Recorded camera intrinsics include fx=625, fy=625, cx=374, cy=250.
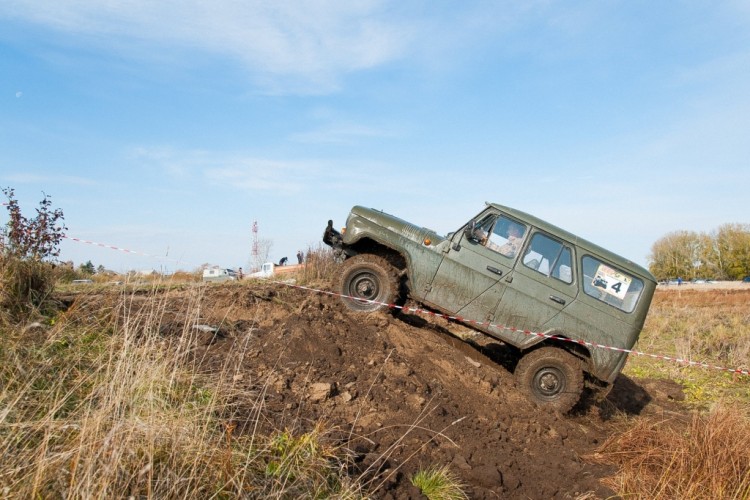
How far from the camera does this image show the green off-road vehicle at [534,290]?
822cm

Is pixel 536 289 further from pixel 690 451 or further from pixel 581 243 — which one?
pixel 690 451

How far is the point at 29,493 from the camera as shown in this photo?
312 centimetres

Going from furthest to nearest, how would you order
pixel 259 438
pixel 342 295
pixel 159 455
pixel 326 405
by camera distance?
pixel 342 295 → pixel 326 405 → pixel 259 438 → pixel 159 455

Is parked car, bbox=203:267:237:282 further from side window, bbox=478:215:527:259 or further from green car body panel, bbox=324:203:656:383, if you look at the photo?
side window, bbox=478:215:527:259

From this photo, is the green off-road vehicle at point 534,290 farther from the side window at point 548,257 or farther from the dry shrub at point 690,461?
the dry shrub at point 690,461

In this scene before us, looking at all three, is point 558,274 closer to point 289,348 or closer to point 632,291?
point 632,291

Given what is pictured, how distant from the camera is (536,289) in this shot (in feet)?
27.2

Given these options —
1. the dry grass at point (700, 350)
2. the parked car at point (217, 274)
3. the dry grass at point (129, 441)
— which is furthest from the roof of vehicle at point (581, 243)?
the parked car at point (217, 274)

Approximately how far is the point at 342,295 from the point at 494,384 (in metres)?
2.35

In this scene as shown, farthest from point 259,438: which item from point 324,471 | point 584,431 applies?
point 584,431

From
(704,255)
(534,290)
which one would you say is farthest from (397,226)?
(704,255)

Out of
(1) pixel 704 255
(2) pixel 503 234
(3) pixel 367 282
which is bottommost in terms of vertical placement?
(3) pixel 367 282

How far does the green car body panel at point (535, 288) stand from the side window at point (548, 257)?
13 millimetres

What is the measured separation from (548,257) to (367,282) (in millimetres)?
2473
